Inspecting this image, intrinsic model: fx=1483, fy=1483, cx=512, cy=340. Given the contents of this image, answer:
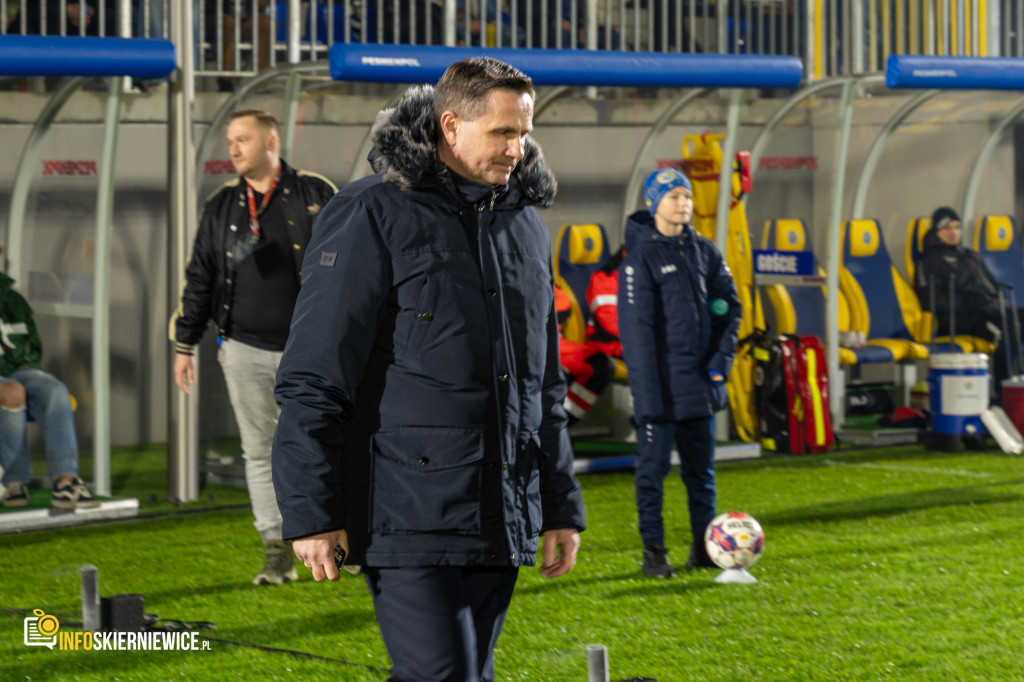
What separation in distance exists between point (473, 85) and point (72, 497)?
554 centimetres

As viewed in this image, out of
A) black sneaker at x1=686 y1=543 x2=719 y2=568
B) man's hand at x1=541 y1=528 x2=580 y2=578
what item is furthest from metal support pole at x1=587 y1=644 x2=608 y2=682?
black sneaker at x1=686 y1=543 x2=719 y2=568

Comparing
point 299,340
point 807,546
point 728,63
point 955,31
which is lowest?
point 807,546

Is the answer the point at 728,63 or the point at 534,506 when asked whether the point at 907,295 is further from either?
the point at 534,506

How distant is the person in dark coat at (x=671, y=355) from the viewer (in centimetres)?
601

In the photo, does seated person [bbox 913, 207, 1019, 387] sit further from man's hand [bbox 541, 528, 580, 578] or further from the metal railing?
man's hand [bbox 541, 528, 580, 578]

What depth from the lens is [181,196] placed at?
805 centimetres

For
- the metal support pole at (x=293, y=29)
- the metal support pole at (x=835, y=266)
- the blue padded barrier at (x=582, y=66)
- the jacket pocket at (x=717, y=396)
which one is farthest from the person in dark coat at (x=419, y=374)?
the metal support pole at (x=293, y=29)

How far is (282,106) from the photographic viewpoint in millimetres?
8633

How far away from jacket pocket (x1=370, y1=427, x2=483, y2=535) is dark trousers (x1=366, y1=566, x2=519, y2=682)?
89 mm

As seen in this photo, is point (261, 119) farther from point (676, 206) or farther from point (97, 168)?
point (97, 168)

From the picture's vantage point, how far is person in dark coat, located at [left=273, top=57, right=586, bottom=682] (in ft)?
8.79

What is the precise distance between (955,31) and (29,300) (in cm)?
1022

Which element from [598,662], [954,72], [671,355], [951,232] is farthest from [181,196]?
[951,232]

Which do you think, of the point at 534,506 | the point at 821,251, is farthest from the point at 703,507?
the point at 821,251
